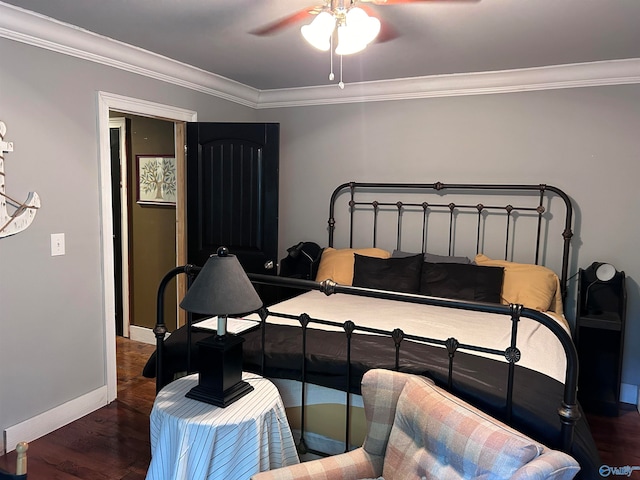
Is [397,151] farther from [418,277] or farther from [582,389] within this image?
[582,389]

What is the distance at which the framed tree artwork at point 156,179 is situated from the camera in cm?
411

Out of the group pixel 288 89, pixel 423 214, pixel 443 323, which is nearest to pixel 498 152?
pixel 423 214

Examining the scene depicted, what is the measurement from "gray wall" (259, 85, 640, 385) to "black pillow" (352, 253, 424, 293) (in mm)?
775

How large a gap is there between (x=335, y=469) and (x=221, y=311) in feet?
2.16

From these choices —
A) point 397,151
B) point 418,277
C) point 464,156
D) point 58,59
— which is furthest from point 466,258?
point 58,59

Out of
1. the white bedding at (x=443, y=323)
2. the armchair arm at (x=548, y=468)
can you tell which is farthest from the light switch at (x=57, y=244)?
the armchair arm at (x=548, y=468)

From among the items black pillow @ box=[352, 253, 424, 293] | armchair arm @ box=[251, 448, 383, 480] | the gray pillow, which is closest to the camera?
armchair arm @ box=[251, 448, 383, 480]

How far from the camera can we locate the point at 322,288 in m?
2.01

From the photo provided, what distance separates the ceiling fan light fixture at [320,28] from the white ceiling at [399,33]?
11.4 inches

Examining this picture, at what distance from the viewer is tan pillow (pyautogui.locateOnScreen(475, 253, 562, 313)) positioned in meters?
3.17

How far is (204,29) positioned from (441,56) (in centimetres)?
150

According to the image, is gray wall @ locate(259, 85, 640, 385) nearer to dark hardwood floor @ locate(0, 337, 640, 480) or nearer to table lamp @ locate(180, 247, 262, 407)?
dark hardwood floor @ locate(0, 337, 640, 480)

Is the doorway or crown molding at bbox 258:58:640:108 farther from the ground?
crown molding at bbox 258:58:640:108

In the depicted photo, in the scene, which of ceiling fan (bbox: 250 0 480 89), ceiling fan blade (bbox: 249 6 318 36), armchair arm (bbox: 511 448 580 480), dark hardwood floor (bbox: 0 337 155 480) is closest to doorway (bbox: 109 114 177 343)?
dark hardwood floor (bbox: 0 337 155 480)
